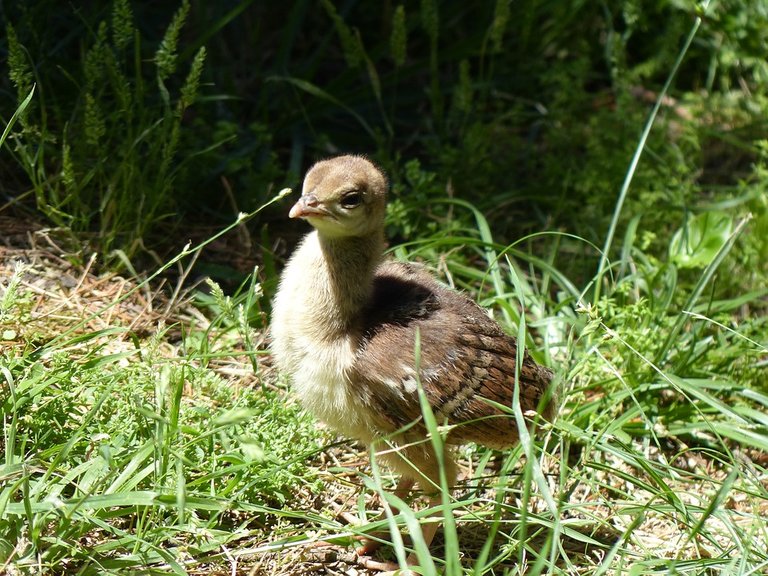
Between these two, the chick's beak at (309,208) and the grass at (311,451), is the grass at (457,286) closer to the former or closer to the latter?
the grass at (311,451)

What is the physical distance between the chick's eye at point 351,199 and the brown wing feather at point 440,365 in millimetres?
349

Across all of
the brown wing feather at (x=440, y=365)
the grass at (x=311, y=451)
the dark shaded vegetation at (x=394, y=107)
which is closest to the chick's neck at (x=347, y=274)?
the brown wing feather at (x=440, y=365)

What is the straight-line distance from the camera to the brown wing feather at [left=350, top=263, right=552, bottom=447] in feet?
9.75

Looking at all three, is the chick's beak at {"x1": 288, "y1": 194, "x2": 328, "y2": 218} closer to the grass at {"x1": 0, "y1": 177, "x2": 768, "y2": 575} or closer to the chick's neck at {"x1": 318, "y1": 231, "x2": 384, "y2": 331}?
the chick's neck at {"x1": 318, "y1": 231, "x2": 384, "y2": 331}

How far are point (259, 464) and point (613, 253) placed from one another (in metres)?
2.19

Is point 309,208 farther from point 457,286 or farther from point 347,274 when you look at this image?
point 457,286

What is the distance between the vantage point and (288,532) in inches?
119

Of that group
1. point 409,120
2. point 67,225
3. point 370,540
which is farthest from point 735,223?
point 67,225

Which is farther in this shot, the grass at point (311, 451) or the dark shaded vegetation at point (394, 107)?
the dark shaded vegetation at point (394, 107)

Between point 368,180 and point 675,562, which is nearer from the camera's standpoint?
point 675,562

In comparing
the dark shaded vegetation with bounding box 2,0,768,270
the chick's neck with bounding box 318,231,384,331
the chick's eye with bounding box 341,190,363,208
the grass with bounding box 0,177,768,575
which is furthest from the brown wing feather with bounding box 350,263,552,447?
the dark shaded vegetation with bounding box 2,0,768,270

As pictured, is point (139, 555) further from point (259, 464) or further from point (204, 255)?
point (204, 255)

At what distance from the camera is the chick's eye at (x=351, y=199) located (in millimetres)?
3014

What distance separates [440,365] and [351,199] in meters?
0.60
